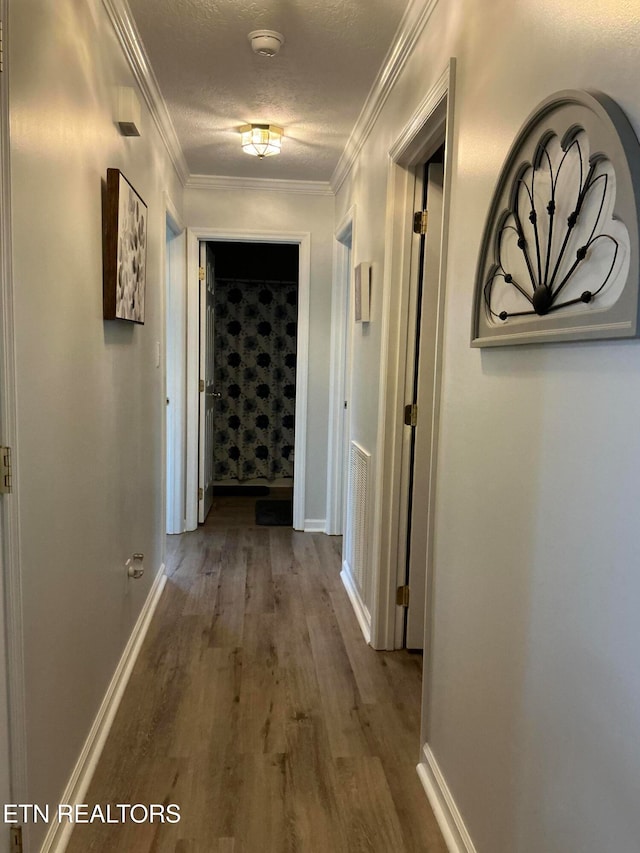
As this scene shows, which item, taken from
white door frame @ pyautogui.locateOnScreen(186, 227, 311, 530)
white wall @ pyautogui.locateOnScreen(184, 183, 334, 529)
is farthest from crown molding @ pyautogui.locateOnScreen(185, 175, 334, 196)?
white door frame @ pyautogui.locateOnScreen(186, 227, 311, 530)

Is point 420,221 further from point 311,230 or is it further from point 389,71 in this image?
point 311,230

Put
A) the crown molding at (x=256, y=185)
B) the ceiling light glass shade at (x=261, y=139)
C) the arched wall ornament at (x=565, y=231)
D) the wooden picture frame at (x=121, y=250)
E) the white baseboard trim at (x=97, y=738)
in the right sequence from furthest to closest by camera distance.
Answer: the crown molding at (x=256, y=185) < the ceiling light glass shade at (x=261, y=139) < the wooden picture frame at (x=121, y=250) < the white baseboard trim at (x=97, y=738) < the arched wall ornament at (x=565, y=231)

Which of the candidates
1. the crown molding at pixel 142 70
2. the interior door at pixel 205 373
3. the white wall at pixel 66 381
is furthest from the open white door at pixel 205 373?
the white wall at pixel 66 381

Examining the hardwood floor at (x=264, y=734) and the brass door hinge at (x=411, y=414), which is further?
the brass door hinge at (x=411, y=414)

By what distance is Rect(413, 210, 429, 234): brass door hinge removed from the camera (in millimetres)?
2543

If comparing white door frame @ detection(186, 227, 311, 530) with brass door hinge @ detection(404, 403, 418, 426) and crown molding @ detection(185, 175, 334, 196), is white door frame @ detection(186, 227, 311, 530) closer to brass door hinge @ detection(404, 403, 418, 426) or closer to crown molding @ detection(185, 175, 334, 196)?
crown molding @ detection(185, 175, 334, 196)

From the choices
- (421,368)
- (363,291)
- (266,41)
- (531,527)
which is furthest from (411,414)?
(266,41)

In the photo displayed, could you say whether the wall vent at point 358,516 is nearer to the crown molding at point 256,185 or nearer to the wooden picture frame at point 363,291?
the wooden picture frame at point 363,291

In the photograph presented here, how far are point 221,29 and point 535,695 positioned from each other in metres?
2.37

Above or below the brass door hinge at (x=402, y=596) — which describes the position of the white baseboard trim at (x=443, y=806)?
below

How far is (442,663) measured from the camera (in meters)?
1.78

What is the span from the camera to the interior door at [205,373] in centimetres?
443

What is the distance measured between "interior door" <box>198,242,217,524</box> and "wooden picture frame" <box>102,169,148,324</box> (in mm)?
1990

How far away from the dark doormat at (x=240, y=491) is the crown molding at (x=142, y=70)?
297cm
